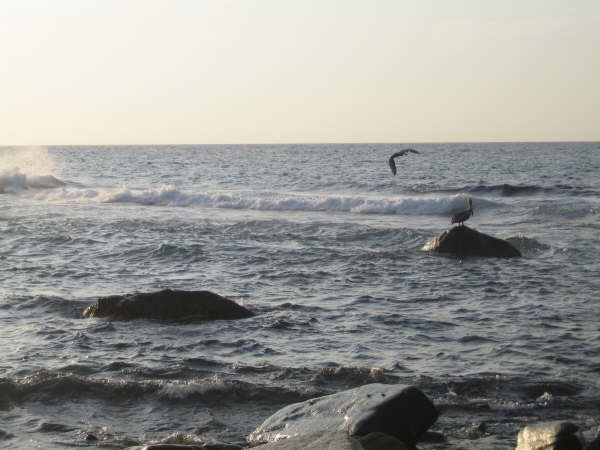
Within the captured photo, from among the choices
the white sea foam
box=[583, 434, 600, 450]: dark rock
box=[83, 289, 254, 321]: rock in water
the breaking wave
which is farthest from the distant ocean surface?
the breaking wave

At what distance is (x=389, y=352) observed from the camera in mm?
10367

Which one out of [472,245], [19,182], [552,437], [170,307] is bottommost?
[19,182]

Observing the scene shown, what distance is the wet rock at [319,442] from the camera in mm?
6008

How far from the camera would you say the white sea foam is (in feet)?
103

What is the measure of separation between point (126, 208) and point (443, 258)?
1801 cm

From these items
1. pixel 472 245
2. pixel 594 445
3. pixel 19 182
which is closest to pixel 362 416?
pixel 594 445

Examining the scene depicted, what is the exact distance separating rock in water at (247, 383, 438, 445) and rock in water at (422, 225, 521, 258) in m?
11.1

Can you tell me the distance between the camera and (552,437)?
20.1ft

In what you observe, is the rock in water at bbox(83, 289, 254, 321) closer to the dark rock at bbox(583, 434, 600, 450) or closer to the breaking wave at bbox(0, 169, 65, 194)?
the dark rock at bbox(583, 434, 600, 450)

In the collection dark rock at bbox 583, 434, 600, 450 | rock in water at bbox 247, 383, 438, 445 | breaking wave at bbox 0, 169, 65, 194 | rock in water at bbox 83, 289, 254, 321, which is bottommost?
breaking wave at bbox 0, 169, 65, 194

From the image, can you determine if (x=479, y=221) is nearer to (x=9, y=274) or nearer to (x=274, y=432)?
(x=9, y=274)

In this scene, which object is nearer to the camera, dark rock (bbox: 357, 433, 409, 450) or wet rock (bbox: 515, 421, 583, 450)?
wet rock (bbox: 515, 421, 583, 450)

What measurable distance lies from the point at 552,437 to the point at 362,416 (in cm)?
157

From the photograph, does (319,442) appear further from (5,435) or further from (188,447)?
(5,435)
